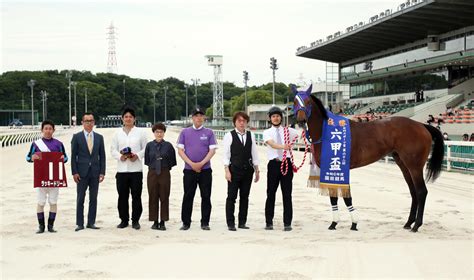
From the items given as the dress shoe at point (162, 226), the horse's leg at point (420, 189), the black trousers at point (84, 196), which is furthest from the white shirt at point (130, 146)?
the horse's leg at point (420, 189)

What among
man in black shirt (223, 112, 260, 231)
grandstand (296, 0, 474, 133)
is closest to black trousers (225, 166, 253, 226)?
man in black shirt (223, 112, 260, 231)

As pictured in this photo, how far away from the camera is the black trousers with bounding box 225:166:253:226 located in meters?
6.88

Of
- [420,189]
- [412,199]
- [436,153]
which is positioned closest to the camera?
[420,189]

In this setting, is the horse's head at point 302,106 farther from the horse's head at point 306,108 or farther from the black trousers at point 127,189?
the black trousers at point 127,189

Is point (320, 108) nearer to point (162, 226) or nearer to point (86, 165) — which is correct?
point (162, 226)

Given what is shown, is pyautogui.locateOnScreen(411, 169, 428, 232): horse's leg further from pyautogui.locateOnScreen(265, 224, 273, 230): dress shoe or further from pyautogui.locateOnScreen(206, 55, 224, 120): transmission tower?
pyautogui.locateOnScreen(206, 55, 224, 120): transmission tower

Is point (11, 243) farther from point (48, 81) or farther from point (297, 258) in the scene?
point (48, 81)

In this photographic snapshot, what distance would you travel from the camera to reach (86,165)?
6852 millimetres

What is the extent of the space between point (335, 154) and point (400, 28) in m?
37.3

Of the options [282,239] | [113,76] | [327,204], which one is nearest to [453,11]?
[327,204]

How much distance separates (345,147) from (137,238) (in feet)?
9.07

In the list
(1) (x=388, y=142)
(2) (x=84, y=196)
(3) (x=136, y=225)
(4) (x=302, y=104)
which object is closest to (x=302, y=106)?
(4) (x=302, y=104)

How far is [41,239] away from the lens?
20.7ft

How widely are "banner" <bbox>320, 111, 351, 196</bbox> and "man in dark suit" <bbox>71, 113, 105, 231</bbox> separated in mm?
2787
